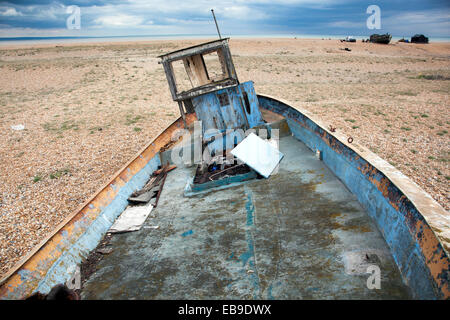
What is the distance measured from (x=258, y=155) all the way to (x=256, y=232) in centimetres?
220

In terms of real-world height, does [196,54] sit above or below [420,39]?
below

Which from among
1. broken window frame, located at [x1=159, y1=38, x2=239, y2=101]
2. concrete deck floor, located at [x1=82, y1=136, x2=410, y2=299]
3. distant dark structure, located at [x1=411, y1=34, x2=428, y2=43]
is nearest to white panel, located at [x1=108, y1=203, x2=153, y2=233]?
concrete deck floor, located at [x1=82, y1=136, x2=410, y2=299]

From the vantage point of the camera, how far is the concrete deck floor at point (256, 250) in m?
3.12

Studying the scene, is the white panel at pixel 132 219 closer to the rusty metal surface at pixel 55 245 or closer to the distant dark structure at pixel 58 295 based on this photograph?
the rusty metal surface at pixel 55 245

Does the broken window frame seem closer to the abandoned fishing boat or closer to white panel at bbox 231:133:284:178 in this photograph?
the abandoned fishing boat

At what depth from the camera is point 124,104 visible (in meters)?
18.4

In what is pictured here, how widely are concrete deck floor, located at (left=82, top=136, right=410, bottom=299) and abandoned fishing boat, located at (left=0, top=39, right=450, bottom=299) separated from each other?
2 centimetres

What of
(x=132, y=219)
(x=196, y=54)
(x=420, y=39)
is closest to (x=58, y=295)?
(x=132, y=219)

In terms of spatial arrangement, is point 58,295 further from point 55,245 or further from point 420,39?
point 420,39

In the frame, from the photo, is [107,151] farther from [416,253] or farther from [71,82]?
[71,82]

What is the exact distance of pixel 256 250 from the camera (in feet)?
12.2

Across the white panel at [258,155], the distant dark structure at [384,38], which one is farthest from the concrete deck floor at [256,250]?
the distant dark structure at [384,38]
